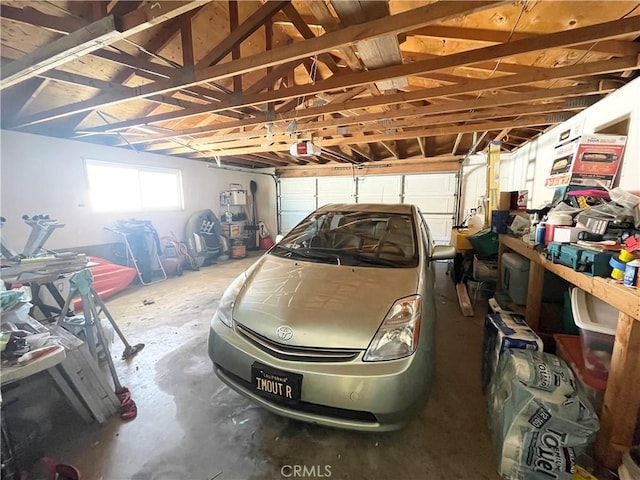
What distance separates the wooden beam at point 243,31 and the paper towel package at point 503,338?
2.88m

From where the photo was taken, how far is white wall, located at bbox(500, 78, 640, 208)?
2.26 metres

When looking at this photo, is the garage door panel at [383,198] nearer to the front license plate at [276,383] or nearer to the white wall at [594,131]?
the white wall at [594,131]

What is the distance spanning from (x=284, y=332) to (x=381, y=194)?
6595mm

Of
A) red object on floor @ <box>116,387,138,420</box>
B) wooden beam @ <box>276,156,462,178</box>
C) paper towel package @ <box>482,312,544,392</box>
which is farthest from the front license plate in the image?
wooden beam @ <box>276,156,462,178</box>

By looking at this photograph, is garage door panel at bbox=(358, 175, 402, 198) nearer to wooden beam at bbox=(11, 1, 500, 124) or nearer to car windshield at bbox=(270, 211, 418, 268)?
car windshield at bbox=(270, 211, 418, 268)

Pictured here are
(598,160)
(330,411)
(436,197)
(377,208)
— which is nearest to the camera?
(330,411)

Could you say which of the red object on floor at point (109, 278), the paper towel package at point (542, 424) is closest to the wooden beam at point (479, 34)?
the paper towel package at point (542, 424)

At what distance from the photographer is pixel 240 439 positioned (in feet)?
4.98

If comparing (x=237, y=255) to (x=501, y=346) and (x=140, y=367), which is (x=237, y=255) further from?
(x=501, y=346)

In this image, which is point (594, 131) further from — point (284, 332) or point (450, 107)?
point (284, 332)

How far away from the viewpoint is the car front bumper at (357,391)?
1230 millimetres

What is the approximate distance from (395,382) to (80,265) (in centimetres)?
240

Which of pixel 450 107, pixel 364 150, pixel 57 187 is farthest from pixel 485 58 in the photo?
pixel 57 187

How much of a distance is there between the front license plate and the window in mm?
5146
